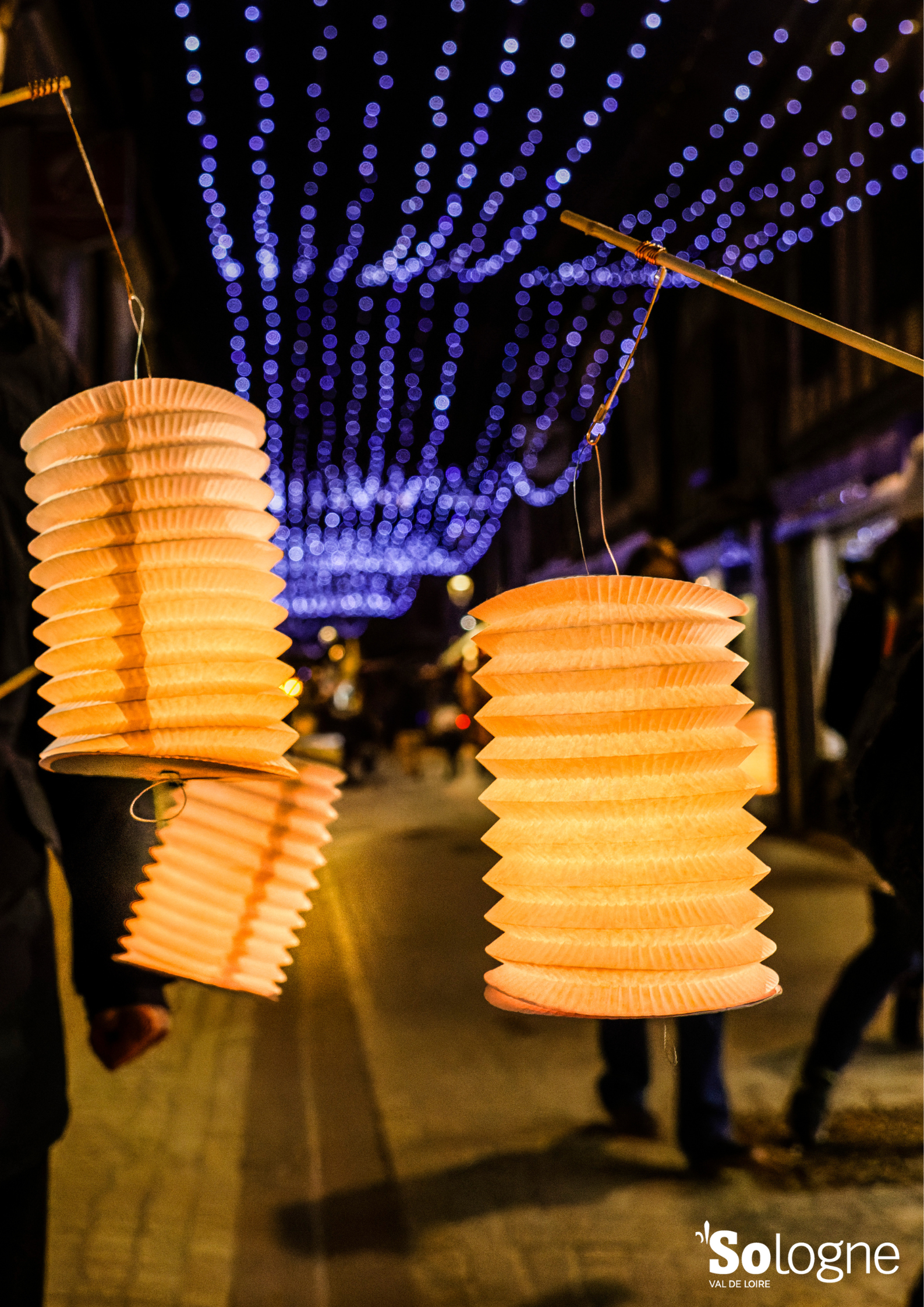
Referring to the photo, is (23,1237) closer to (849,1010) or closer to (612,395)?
(612,395)

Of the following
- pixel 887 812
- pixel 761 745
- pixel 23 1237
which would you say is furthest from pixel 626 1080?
pixel 23 1237

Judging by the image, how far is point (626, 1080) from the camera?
13.4 ft

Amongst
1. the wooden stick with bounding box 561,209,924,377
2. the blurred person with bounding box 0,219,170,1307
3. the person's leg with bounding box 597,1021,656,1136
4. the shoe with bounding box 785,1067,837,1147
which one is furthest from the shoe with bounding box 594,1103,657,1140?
the wooden stick with bounding box 561,209,924,377

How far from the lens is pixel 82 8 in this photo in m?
8.54

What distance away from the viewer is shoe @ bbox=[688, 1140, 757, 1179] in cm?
373

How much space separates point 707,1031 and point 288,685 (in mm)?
2902

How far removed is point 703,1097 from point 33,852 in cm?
295

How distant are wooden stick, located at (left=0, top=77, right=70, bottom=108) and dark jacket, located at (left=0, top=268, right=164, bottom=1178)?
1.48 feet

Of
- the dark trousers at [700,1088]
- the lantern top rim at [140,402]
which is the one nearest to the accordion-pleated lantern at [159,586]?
the lantern top rim at [140,402]

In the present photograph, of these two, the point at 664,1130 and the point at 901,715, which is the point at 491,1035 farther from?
the point at 901,715

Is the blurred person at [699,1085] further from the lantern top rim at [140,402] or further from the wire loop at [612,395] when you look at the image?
A: the lantern top rim at [140,402]

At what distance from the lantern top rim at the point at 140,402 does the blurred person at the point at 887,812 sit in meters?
1.66

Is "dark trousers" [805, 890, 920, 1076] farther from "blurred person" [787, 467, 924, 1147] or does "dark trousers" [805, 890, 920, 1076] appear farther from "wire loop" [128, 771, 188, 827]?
"wire loop" [128, 771, 188, 827]

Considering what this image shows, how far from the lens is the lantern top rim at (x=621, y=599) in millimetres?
1386
